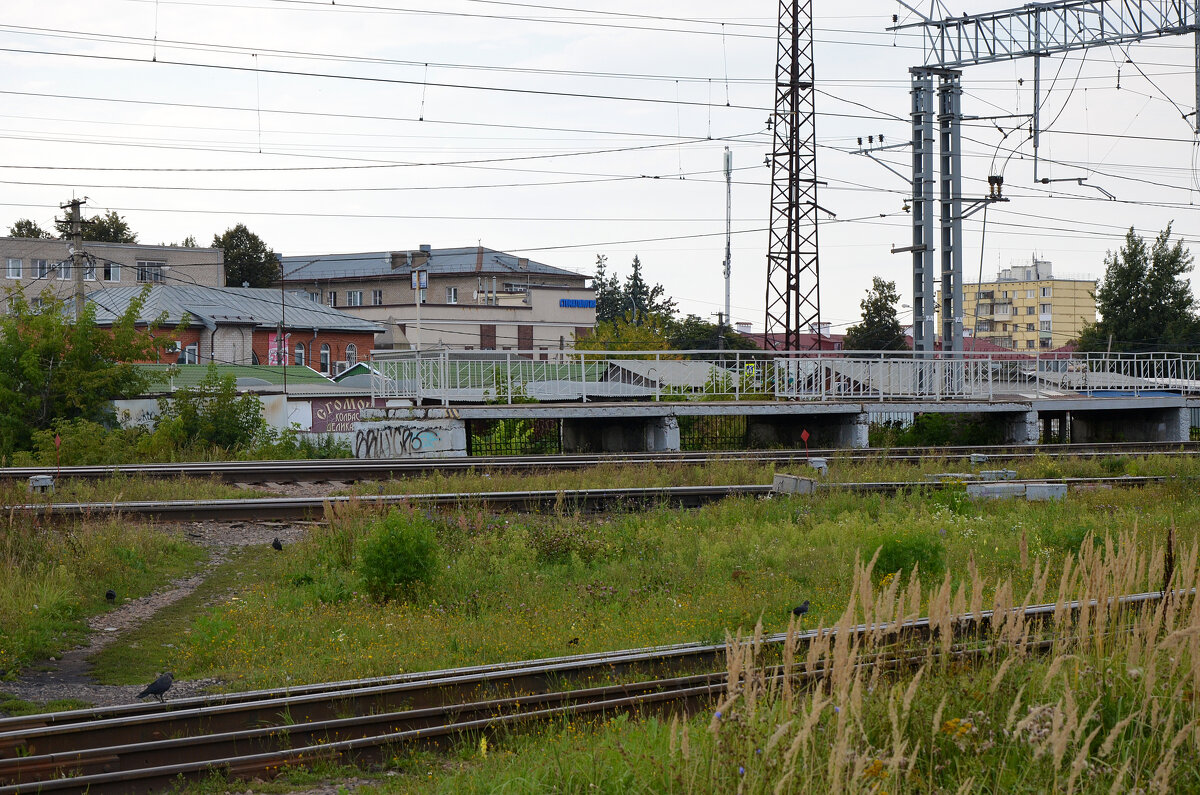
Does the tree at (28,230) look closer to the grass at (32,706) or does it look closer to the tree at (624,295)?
the tree at (624,295)

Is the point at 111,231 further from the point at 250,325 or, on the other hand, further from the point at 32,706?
the point at 32,706

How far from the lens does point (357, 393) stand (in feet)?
122

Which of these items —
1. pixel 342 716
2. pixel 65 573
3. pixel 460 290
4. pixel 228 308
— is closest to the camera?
pixel 342 716

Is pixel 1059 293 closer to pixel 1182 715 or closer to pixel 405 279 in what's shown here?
pixel 405 279

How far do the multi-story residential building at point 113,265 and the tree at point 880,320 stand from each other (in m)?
47.9

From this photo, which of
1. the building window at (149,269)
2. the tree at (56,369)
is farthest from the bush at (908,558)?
the building window at (149,269)

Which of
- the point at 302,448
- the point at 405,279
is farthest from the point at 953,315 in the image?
the point at 405,279

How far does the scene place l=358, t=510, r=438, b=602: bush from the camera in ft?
36.1

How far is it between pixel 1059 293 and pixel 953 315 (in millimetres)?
109689

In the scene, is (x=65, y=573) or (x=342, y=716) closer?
(x=342, y=716)

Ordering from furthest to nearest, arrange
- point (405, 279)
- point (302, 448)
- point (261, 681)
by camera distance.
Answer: point (405, 279) < point (302, 448) < point (261, 681)

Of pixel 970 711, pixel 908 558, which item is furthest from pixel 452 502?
pixel 970 711

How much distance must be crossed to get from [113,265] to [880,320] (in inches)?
2223

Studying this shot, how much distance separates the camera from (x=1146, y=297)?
65250 millimetres
